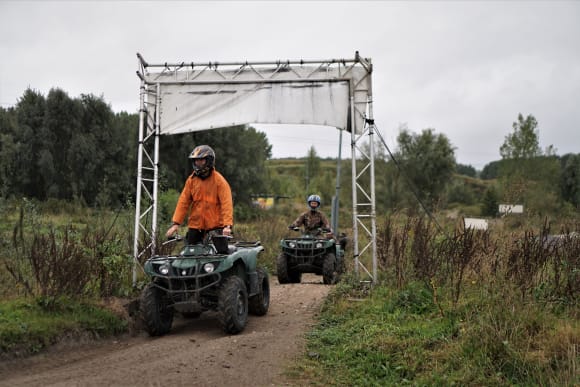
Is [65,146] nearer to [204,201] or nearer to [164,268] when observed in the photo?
[204,201]

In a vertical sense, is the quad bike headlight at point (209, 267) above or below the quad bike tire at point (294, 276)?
above

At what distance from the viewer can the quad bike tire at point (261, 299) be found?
870cm

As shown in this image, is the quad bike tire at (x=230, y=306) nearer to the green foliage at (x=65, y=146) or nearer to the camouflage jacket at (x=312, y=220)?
the camouflage jacket at (x=312, y=220)

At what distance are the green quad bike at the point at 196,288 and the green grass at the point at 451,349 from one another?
115 cm

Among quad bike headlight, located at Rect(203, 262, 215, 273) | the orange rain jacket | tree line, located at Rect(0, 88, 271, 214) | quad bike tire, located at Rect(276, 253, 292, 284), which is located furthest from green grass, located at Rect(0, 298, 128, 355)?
tree line, located at Rect(0, 88, 271, 214)

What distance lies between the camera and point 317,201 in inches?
519

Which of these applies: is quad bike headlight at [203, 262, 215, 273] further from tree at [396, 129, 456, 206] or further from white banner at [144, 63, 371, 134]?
tree at [396, 129, 456, 206]

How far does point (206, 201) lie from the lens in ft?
27.0

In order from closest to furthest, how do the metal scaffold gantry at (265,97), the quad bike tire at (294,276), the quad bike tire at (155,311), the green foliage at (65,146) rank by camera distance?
the quad bike tire at (155,311)
the metal scaffold gantry at (265,97)
the quad bike tire at (294,276)
the green foliage at (65,146)

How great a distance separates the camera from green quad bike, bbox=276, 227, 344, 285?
12219 millimetres

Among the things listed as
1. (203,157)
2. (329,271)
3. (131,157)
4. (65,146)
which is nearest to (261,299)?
(203,157)

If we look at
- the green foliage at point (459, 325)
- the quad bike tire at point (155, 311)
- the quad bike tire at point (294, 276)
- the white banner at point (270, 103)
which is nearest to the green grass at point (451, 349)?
the green foliage at point (459, 325)

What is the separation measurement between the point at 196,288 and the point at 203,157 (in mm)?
1976

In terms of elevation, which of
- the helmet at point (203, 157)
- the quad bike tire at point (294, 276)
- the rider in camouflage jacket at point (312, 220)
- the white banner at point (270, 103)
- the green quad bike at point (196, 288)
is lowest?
the quad bike tire at point (294, 276)
